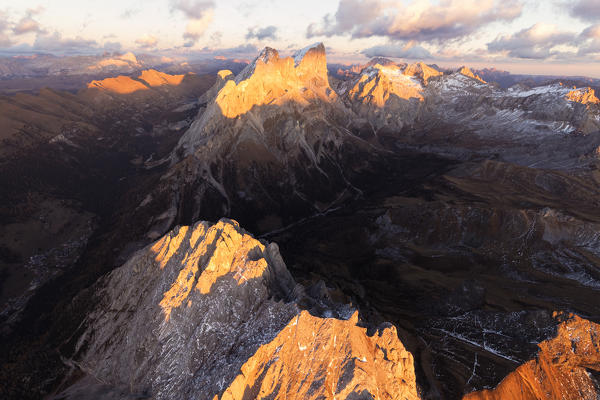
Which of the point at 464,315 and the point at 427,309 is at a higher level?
the point at 464,315

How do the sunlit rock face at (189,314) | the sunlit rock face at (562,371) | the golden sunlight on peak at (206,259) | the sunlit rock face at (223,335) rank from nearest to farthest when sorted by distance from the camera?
the sunlit rock face at (223,335) < the sunlit rock face at (189,314) < the sunlit rock face at (562,371) < the golden sunlight on peak at (206,259)

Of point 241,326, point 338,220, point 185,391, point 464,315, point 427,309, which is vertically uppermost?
point 241,326

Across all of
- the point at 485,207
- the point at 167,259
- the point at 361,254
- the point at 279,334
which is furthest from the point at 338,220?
the point at 279,334

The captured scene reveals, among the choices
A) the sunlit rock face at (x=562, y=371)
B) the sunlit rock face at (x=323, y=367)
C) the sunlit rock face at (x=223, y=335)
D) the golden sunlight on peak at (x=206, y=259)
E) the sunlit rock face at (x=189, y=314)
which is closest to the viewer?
the sunlit rock face at (x=323, y=367)

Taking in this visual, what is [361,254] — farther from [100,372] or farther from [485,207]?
[100,372]

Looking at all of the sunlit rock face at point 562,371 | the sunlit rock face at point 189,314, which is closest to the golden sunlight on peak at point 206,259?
the sunlit rock face at point 189,314

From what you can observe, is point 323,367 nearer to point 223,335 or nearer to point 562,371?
point 223,335

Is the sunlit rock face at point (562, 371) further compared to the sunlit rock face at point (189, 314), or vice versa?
the sunlit rock face at point (562, 371)

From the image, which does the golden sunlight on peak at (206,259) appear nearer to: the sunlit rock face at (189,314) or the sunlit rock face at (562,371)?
the sunlit rock face at (189,314)
